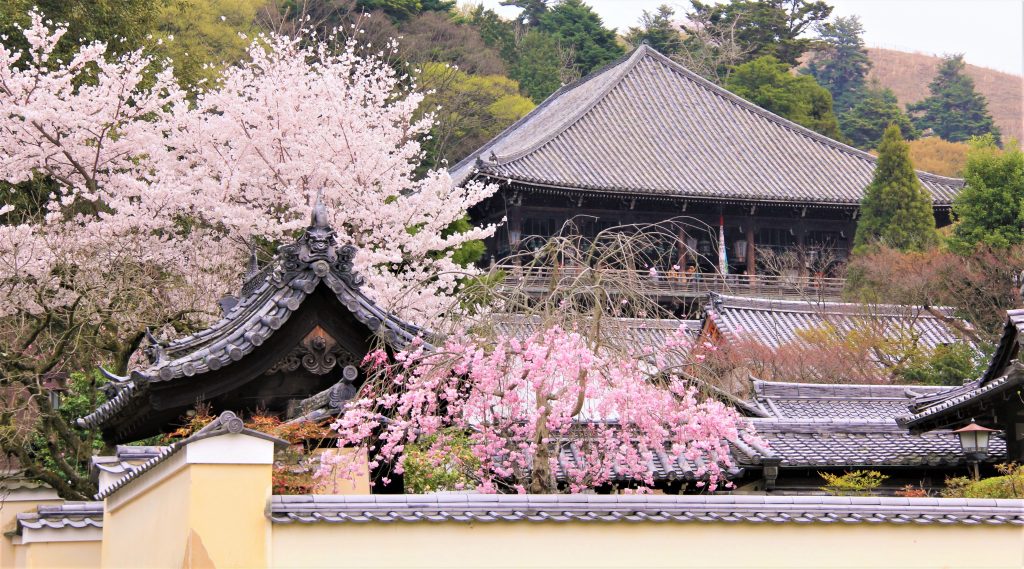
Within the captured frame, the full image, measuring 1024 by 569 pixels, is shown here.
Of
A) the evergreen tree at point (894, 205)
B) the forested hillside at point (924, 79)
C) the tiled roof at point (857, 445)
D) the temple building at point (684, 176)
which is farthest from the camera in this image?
the forested hillside at point (924, 79)

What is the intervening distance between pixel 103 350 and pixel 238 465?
10866 mm

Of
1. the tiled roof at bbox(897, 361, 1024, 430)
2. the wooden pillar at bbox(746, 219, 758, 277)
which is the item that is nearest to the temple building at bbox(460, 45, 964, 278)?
the wooden pillar at bbox(746, 219, 758, 277)

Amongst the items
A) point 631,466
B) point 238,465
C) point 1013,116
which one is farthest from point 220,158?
point 1013,116

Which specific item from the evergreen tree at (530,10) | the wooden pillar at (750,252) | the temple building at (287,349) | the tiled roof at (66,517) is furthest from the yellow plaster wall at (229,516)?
the evergreen tree at (530,10)

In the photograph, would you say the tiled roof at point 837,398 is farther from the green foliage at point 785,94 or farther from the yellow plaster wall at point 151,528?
the green foliage at point 785,94

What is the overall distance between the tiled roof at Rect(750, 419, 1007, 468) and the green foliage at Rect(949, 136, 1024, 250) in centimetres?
1295

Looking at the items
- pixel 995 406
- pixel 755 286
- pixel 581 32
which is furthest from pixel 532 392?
pixel 581 32

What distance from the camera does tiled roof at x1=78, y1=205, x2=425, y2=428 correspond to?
9859mm

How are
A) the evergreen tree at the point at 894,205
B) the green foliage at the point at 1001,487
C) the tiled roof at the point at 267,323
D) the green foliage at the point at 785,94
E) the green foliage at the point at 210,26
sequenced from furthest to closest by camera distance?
the green foliage at the point at 785,94
the green foliage at the point at 210,26
the evergreen tree at the point at 894,205
the green foliage at the point at 1001,487
the tiled roof at the point at 267,323

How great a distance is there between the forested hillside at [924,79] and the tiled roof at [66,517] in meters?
87.7

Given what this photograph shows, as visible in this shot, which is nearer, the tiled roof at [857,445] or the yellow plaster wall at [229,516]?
the yellow plaster wall at [229,516]

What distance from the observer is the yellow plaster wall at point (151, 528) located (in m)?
7.33

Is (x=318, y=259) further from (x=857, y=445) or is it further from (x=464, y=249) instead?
(x=464, y=249)

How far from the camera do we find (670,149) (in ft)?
132
